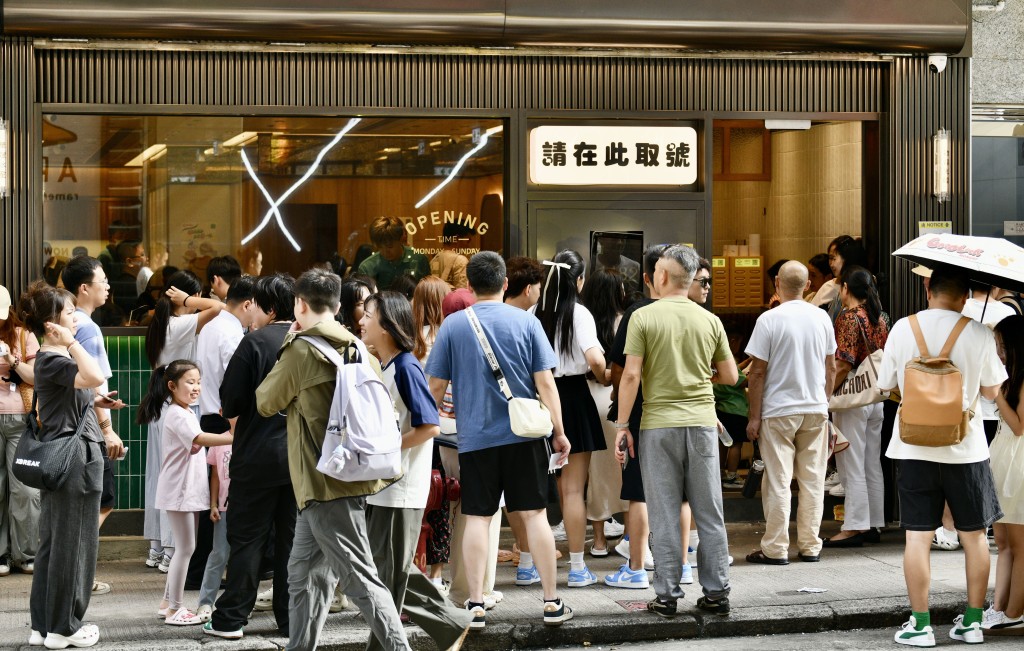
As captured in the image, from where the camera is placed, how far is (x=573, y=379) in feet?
26.4

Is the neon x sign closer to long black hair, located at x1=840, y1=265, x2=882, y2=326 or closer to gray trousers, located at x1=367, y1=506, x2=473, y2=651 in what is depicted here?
gray trousers, located at x1=367, y1=506, x2=473, y2=651

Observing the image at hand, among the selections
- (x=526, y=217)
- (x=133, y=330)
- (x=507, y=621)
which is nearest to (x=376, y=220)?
(x=526, y=217)

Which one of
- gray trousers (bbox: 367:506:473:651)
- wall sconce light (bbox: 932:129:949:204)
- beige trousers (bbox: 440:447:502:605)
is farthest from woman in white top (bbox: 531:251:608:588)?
wall sconce light (bbox: 932:129:949:204)

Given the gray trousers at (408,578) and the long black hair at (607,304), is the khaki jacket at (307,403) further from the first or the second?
the long black hair at (607,304)

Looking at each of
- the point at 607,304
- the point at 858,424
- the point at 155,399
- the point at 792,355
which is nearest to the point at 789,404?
the point at 792,355

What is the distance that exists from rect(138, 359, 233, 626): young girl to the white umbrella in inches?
150

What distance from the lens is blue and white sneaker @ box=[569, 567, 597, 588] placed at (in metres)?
7.87

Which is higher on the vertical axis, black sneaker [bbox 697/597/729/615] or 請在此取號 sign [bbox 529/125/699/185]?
請在此取號 sign [bbox 529/125/699/185]


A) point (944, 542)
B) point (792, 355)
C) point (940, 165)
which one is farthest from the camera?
point (940, 165)

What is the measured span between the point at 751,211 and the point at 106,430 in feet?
19.7

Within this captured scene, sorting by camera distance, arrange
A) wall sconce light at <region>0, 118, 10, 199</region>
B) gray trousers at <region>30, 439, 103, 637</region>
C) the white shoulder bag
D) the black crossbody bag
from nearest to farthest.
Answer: the black crossbody bag
gray trousers at <region>30, 439, 103, 637</region>
the white shoulder bag
wall sconce light at <region>0, 118, 10, 199</region>

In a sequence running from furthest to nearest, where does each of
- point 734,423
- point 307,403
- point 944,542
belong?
point 734,423, point 944,542, point 307,403

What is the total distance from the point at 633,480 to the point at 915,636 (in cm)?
183

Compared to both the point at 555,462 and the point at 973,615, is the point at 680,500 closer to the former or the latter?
the point at 555,462
